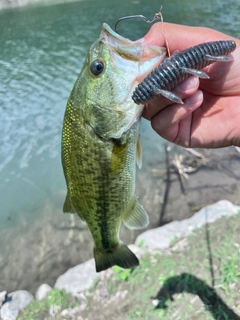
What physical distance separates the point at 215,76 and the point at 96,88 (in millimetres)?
925

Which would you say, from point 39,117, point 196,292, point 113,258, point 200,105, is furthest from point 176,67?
point 39,117

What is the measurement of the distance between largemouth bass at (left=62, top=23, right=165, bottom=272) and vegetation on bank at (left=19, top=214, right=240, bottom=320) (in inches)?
94.2

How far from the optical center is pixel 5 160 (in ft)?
30.3

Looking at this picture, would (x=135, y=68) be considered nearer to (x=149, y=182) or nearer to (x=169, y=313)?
(x=169, y=313)

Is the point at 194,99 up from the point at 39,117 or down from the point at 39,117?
up

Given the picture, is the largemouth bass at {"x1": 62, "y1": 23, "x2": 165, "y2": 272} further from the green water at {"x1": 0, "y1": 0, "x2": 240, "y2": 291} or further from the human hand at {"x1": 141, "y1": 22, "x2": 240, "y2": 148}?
the green water at {"x1": 0, "y1": 0, "x2": 240, "y2": 291}

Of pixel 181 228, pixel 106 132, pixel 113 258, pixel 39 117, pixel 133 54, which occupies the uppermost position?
pixel 133 54

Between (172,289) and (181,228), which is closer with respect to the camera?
(172,289)

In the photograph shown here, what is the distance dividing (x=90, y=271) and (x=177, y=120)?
3861mm

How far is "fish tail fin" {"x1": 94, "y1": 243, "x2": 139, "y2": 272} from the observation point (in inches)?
97.2

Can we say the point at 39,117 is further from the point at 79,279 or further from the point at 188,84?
the point at 188,84

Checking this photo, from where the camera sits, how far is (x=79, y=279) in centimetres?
509

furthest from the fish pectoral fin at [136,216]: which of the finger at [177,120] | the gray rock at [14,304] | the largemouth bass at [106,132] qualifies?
the gray rock at [14,304]

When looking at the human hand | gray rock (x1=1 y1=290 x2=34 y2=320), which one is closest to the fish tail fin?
the human hand
